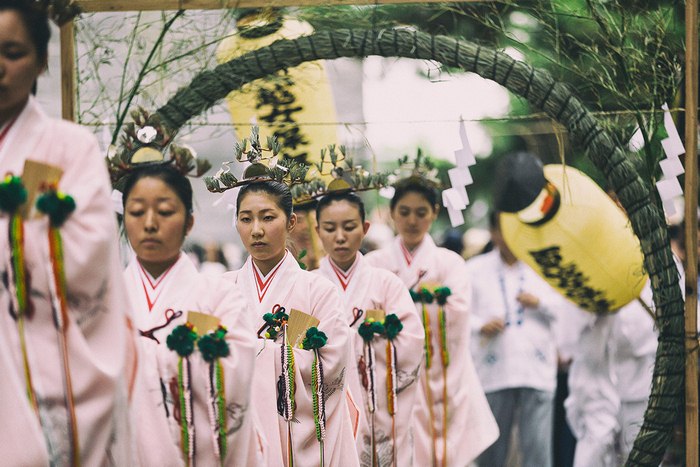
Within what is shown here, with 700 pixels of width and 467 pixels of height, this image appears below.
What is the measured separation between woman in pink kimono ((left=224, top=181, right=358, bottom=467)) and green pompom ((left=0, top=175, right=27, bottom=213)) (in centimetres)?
241

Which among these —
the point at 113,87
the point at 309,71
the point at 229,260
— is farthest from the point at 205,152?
the point at 229,260

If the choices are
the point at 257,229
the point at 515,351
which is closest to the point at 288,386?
the point at 257,229

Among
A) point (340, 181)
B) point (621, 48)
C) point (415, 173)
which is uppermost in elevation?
→ point (621, 48)

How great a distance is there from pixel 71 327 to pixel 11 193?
1.59 feet

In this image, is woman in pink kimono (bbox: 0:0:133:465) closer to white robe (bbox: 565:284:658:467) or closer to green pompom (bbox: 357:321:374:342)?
green pompom (bbox: 357:321:374:342)

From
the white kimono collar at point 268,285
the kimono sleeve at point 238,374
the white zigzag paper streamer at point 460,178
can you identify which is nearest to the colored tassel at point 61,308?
the kimono sleeve at point 238,374

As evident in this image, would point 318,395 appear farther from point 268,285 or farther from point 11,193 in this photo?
point 11,193

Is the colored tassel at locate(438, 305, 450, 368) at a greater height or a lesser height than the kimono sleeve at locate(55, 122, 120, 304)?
lesser

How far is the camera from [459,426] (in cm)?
952

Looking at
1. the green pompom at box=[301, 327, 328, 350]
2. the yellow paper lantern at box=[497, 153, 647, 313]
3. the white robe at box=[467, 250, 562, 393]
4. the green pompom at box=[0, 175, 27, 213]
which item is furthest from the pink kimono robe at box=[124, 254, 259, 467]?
the white robe at box=[467, 250, 562, 393]

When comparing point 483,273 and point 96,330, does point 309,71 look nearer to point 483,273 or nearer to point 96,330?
point 483,273

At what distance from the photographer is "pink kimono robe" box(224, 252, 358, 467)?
21.1 feet

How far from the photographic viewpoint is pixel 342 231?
27.8 feet

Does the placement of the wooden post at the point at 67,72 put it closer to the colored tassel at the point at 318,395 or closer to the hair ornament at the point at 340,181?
the colored tassel at the point at 318,395
